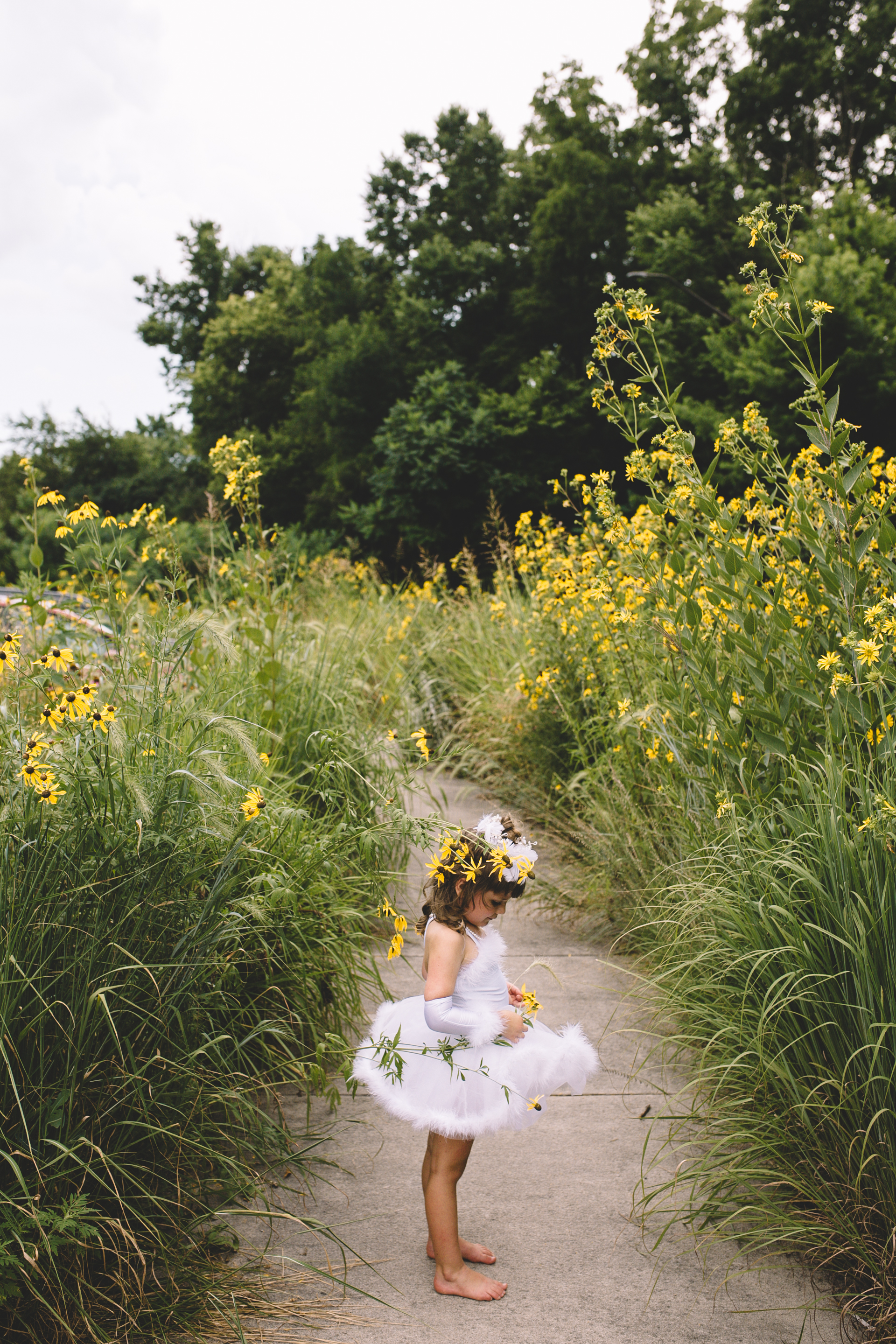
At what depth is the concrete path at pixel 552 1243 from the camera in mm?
2002

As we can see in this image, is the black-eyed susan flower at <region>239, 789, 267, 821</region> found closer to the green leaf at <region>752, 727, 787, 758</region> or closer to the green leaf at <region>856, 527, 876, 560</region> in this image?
the green leaf at <region>752, 727, 787, 758</region>

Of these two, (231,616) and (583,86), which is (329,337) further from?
(231,616)

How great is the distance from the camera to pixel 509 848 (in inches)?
90.0

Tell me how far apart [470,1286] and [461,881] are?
0.91 meters

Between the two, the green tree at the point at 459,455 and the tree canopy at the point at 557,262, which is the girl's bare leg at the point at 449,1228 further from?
the green tree at the point at 459,455

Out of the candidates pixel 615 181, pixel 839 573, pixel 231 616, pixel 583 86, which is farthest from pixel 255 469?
pixel 583 86

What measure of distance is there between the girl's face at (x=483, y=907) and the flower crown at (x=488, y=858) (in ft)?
0.16

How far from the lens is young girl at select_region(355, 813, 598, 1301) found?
2121mm

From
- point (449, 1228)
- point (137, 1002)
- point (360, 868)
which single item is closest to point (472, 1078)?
point (449, 1228)

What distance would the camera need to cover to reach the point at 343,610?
7844mm

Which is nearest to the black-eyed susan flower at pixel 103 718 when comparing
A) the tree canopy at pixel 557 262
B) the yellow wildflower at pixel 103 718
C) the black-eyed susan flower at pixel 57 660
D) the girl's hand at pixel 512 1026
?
the yellow wildflower at pixel 103 718

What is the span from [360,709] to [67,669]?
3.01 m

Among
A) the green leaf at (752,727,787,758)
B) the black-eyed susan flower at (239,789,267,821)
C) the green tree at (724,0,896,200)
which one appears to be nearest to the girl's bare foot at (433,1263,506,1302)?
the black-eyed susan flower at (239,789,267,821)

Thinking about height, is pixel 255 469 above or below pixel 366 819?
above
